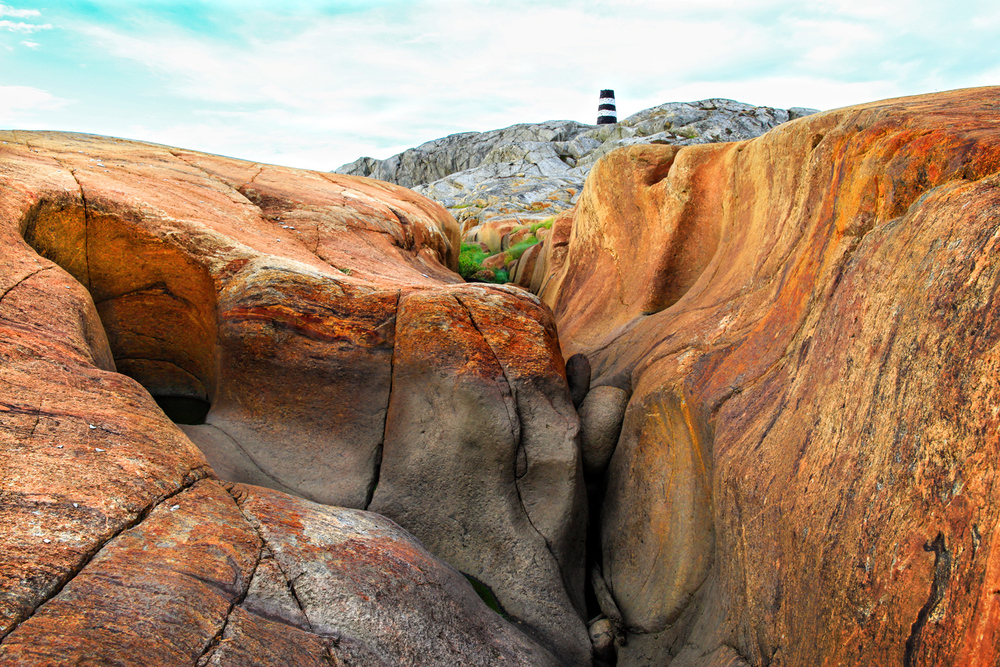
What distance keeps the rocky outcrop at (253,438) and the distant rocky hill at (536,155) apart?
A: 1898 centimetres

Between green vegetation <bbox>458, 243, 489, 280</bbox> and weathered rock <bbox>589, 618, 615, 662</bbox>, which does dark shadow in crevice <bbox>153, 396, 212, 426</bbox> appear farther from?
green vegetation <bbox>458, 243, 489, 280</bbox>

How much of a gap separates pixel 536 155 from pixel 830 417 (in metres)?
49.4

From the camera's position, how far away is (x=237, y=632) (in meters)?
3.57

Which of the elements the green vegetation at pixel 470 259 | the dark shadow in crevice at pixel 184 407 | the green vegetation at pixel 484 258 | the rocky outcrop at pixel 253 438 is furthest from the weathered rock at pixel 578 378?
the green vegetation at pixel 470 259

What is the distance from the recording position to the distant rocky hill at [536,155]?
3688 cm

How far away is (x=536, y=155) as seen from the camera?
5131 centimetres

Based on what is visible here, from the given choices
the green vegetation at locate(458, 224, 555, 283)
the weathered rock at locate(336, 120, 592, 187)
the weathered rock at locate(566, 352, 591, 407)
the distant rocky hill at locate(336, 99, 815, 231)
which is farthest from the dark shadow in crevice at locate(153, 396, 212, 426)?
the weathered rock at locate(336, 120, 592, 187)

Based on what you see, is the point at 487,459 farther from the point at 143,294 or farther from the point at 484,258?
the point at 484,258

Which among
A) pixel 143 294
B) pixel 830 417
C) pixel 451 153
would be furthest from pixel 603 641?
pixel 451 153

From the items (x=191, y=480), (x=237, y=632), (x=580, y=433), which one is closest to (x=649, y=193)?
(x=580, y=433)

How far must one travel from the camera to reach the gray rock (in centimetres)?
717

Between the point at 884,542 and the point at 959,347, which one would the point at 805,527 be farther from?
the point at 959,347

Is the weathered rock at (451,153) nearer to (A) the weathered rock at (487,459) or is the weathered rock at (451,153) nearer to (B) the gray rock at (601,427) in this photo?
(B) the gray rock at (601,427)

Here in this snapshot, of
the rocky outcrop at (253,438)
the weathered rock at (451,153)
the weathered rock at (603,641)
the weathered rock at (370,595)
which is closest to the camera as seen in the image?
the rocky outcrop at (253,438)
